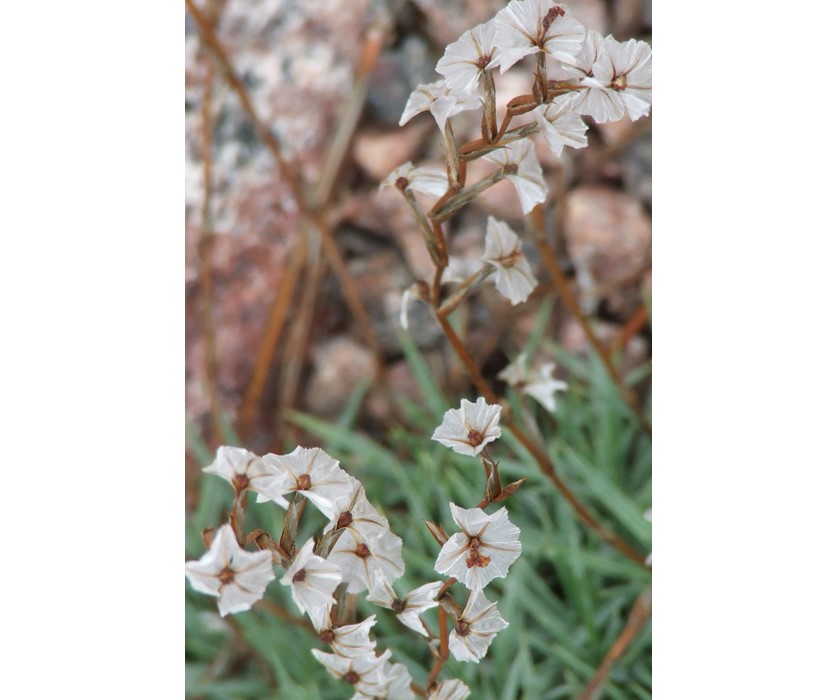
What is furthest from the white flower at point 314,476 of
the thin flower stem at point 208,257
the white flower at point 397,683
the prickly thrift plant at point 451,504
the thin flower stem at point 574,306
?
the thin flower stem at point 208,257

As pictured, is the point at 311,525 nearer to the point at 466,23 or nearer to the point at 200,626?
the point at 200,626

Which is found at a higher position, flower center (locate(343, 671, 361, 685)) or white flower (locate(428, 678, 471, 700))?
flower center (locate(343, 671, 361, 685))

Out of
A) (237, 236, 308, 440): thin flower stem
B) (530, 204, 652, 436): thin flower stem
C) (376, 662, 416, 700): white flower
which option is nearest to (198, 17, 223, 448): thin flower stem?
(237, 236, 308, 440): thin flower stem

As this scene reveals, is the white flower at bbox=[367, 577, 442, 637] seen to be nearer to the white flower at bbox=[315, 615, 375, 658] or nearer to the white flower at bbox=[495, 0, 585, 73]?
the white flower at bbox=[315, 615, 375, 658]

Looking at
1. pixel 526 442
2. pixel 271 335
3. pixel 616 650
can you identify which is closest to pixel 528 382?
pixel 526 442

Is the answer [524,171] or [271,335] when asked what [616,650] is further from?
[271,335]

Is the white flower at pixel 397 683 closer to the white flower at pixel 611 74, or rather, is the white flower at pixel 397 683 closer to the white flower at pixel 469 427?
the white flower at pixel 469 427
